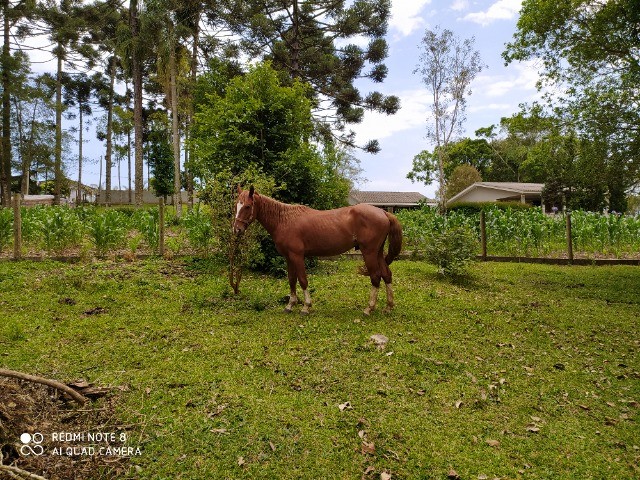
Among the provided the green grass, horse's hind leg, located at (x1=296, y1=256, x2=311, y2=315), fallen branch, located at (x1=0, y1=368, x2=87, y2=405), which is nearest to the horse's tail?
the green grass

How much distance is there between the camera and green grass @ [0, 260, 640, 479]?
3.23 metres

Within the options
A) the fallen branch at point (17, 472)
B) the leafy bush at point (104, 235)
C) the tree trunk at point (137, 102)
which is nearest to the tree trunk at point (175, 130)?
the tree trunk at point (137, 102)

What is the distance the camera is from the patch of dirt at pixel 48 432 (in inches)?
107

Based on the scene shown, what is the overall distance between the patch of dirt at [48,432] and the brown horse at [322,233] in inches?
139

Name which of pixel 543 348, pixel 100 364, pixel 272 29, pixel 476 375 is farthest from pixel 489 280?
pixel 272 29

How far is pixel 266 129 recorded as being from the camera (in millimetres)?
9945

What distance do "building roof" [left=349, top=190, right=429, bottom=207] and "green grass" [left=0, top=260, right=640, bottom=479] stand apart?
3716 cm

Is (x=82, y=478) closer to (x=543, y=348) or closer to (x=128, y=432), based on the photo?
(x=128, y=432)

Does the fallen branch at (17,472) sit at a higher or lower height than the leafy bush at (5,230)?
lower

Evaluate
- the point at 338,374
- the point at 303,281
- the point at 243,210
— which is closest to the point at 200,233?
the point at 243,210

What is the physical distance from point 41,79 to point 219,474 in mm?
37544

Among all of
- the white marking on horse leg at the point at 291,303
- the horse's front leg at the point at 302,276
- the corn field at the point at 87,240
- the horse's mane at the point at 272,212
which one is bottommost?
the white marking on horse leg at the point at 291,303

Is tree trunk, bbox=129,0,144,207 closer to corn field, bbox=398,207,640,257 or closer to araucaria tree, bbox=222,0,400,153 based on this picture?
araucaria tree, bbox=222,0,400,153

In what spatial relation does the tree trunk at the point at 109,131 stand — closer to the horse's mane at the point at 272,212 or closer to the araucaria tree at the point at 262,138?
the araucaria tree at the point at 262,138
